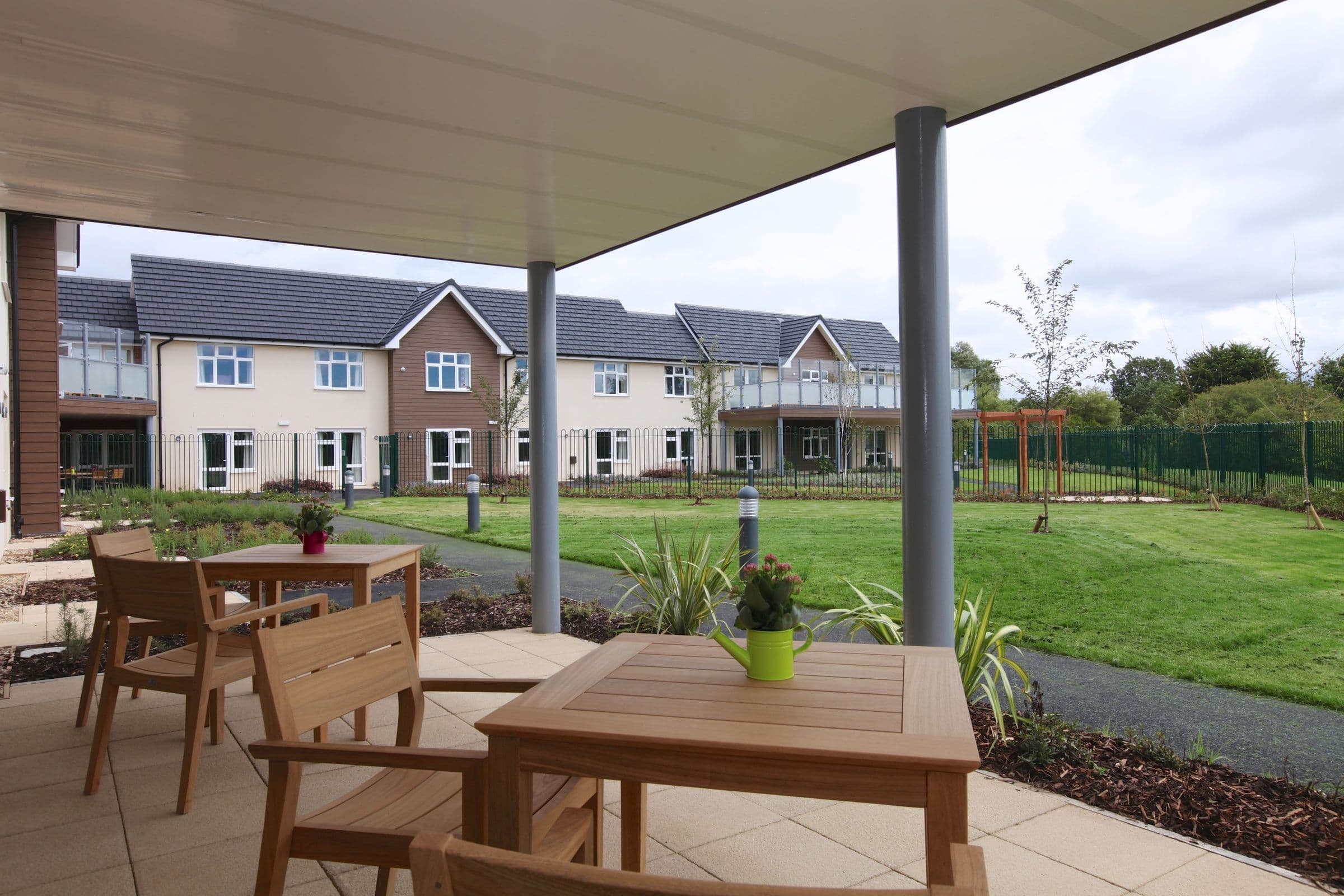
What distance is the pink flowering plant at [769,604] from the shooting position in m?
2.14

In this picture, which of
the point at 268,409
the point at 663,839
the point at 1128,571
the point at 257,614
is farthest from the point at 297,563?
the point at 268,409

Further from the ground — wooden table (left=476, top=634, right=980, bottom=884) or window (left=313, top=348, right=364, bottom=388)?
window (left=313, top=348, right=364, bottom=388)

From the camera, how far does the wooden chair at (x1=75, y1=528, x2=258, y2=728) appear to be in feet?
12.6

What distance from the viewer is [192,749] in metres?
3.26

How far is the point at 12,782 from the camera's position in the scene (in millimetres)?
3518

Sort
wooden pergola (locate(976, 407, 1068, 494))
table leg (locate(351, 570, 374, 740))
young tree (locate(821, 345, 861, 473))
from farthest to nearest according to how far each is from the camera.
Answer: young tree (locate(821, 345, 861, 473)) < wooden pergola (locate(976, 407, 1068, 494)) < table leg (locate(351, 570, 374, 740))

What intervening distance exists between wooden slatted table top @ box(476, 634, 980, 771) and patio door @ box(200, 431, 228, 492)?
24807 millimetres

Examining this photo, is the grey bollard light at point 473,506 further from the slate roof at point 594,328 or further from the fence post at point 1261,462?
the slate roof at point 594,328

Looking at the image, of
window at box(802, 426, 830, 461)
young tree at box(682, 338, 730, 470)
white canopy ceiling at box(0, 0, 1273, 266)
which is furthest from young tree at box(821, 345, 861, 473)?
white canopy ceiling at box(0, 0, 1273, 266)

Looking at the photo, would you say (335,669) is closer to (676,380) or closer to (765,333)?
(676,380)

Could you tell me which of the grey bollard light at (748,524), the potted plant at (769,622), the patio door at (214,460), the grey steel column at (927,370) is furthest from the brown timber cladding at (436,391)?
the potted plant at (769,622)

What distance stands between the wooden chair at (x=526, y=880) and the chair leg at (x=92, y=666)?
377cm

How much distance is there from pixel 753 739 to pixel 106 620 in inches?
141

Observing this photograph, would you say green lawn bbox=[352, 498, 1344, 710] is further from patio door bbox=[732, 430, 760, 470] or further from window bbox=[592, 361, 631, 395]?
patio door bbox=[732, 430, 760, 470]
